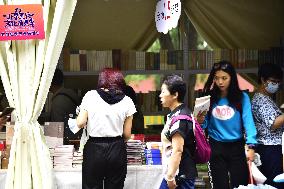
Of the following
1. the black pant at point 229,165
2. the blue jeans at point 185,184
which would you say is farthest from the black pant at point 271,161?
the blue jeans at point 185,184

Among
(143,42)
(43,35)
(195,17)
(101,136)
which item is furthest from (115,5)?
(101,136)

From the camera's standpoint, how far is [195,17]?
26.6 ft

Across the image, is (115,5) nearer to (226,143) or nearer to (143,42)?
(143,42)

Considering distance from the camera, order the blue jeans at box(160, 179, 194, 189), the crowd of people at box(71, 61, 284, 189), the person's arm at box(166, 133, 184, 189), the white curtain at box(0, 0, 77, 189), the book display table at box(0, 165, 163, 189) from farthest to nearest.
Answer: the book display table at box(0, 165, 163, 189) → the white curtain at box(0, 0, 77, 189) → the crowd of people at box(71, 61, 284, 189) → the blue jeans at box(160, 179, 194, 189) → the person's arm at box(166, 133, 184, 189)

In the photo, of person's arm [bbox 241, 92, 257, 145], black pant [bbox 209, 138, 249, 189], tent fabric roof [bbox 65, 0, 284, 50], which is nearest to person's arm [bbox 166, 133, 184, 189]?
black pant [bbox 209, 138, 249, 189]

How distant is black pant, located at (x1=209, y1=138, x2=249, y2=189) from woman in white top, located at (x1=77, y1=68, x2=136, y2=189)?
36.3 inches

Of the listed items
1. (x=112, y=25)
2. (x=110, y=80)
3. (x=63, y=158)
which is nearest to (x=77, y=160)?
(x=63, y=158)

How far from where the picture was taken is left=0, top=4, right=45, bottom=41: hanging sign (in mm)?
5582

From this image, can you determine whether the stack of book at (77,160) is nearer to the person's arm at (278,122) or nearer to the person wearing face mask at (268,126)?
the person wearing face mask at (268,126)

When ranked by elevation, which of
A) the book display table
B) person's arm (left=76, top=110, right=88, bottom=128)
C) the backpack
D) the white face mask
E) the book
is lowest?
the book display table

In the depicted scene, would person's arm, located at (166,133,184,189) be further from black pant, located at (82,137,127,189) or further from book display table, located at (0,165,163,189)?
book display table, located at (0,165,163,189)

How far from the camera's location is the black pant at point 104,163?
5.24m

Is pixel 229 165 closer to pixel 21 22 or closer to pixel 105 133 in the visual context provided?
pixel 105 133

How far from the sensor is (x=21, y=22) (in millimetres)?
5605
